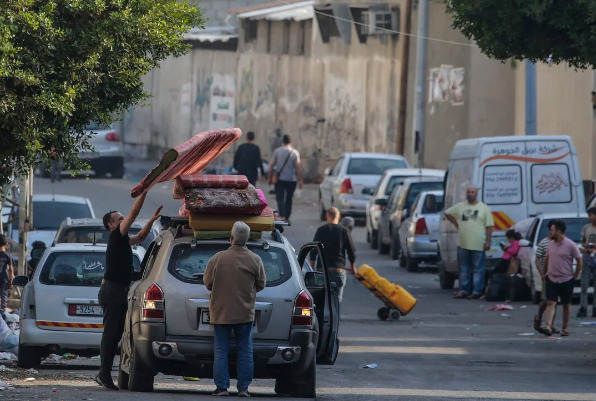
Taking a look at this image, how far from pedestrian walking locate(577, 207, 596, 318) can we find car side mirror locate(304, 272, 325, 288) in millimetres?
8112

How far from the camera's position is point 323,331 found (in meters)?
12.9

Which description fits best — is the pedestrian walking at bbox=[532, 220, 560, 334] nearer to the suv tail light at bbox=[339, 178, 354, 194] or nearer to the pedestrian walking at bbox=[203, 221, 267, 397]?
the pedestrian walking at bbox=[203, 221, 267, 397]

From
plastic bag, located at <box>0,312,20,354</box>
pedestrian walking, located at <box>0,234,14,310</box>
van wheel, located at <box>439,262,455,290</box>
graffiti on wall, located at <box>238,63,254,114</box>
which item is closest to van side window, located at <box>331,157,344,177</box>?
van wheel, located at <box>439,262,455,290</box>

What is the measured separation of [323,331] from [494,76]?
2646 cm

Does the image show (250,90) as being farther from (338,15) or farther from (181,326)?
(181,326)

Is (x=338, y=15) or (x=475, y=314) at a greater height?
(x=338, y=15)

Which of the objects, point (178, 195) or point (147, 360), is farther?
point (178, 195)

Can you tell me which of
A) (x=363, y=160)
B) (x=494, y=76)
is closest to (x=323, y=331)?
(x=363, y=160)

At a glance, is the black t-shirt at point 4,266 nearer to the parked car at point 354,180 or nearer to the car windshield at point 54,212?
the car windshield at point 54,212

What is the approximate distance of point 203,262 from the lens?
1201cm

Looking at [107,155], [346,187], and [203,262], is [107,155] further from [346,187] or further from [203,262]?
[203,262]

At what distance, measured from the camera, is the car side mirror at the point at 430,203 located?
26.0m

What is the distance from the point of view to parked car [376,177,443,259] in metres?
27.9

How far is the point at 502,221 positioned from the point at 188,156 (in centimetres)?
1171
